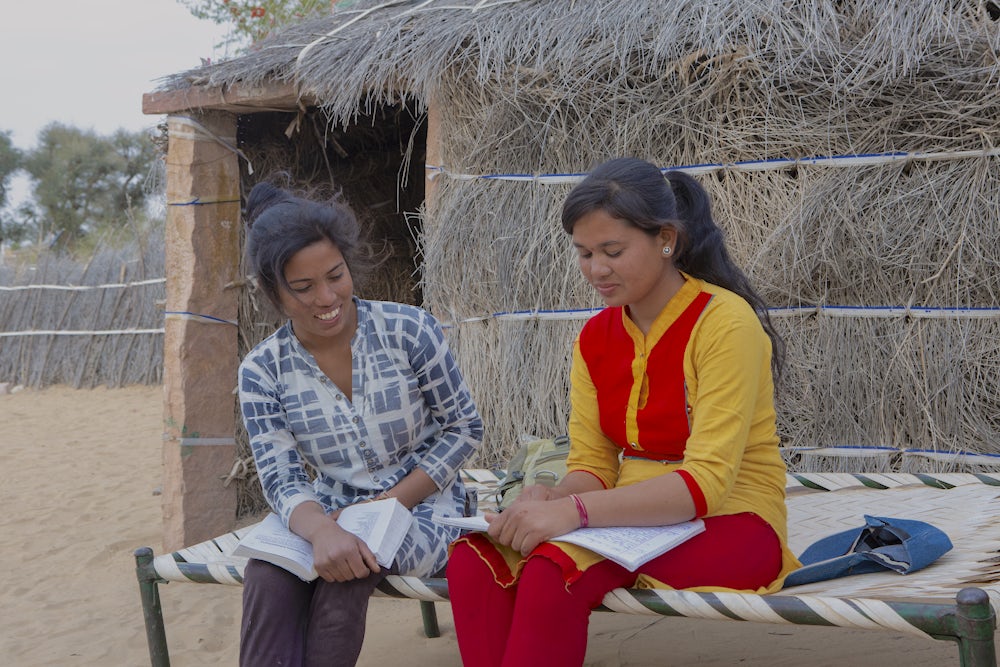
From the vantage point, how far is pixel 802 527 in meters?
2.67

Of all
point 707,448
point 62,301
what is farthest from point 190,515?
point 62,301

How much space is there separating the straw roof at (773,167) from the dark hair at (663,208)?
1630 mm

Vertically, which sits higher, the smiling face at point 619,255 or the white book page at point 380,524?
the smiling face at point 619,255

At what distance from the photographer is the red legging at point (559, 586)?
1832 millimetres

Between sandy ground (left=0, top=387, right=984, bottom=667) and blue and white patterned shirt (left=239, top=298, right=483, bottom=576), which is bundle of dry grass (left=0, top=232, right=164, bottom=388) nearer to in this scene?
sandy ground (left=0, top=387, right=984, bottom=667)

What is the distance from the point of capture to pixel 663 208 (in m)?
2.12

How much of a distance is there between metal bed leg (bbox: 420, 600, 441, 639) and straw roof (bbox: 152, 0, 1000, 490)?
101 centimetres

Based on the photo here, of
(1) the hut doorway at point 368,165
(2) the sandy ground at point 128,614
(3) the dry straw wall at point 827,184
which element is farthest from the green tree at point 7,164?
(3) the dry straw wall at point 827,184

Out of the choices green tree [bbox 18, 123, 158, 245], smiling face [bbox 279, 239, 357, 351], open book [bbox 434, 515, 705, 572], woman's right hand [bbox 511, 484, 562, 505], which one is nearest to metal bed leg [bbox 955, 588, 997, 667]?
open book [bbox 434, 515, 705, 572]

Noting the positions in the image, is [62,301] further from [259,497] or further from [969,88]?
[969,88]

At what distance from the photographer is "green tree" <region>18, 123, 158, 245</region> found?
93.2ft

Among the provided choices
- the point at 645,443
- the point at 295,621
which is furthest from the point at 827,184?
the point at 295,621

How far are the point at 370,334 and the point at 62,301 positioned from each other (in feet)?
36.4

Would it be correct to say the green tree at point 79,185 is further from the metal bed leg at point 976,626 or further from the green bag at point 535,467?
the metal bed leg at point 976,626
